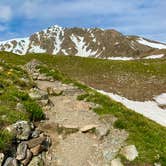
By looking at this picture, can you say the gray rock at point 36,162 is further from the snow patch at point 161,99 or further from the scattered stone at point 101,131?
the snow patch at point 161,99

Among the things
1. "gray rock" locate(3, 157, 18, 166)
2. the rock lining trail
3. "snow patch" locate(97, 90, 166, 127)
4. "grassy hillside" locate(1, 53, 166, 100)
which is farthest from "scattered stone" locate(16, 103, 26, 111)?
"grassy hillside" locate(1, 53, 166, 100)

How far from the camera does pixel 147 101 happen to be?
52750mm

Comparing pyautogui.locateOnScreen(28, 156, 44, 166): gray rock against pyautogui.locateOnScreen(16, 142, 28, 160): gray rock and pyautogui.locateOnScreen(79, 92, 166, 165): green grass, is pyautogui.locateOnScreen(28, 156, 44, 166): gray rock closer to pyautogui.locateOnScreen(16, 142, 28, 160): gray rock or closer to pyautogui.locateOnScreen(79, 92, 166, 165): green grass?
pyautogui.locateOnScreen(16, 142, 28, 160): gray rock

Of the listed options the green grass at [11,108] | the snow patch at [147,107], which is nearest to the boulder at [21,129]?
the green grass at [11,108]

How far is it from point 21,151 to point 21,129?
4.29ft

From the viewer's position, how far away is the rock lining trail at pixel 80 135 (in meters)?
19.8

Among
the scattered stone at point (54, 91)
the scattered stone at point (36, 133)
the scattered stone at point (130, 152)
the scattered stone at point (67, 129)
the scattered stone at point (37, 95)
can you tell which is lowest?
the scattered stone at point (130, 152)

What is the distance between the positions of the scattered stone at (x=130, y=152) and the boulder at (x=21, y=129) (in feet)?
13.8

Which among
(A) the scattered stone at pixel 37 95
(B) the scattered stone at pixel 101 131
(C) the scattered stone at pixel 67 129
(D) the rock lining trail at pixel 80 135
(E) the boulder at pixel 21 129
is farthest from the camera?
(A) the scattered stone at pixel 37 95

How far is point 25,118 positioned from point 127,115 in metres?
6.00

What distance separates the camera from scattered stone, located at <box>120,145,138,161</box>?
64.0ft

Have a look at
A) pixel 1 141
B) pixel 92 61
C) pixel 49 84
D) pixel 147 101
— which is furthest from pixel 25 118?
pixel 92 61

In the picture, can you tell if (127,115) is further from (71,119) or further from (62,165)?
(62,165)

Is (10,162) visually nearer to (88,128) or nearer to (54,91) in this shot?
(88,128)
